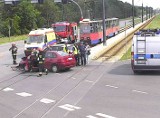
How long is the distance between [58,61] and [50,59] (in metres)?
0.68

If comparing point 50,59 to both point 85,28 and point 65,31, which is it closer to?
point 85,28

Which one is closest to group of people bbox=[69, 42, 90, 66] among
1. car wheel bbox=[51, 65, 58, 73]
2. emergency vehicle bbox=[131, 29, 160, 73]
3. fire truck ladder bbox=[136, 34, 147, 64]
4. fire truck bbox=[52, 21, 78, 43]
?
car wheel bbox=[51, 65, 58, 73]

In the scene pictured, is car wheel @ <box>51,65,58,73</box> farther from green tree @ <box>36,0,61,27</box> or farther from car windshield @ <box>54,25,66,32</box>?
green tree @ <box>36,0,61,27</box>

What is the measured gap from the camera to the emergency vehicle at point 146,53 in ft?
69.6

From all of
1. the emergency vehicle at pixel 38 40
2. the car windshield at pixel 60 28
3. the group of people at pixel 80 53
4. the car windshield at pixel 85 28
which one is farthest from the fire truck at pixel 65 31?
the group of people at pixel 80 53

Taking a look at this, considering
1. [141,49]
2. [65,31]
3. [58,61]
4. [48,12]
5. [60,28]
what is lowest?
[58,61]

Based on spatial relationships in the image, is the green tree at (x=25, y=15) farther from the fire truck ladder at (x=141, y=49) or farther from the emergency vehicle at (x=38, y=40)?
the fire truck ladder at (x=141, y=49)

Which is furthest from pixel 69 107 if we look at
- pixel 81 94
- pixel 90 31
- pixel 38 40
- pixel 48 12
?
pixel 48 12

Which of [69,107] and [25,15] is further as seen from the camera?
[25,15]

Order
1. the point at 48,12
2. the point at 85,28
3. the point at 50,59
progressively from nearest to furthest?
the point at 50,59 → the point at 85,28 → the point at 48,12

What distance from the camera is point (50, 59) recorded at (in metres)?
24.3

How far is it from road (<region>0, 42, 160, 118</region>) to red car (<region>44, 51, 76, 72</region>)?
18.2 inches

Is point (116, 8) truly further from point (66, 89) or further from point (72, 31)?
point (66, 89)

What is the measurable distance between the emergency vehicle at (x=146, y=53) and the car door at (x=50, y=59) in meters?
5.24
